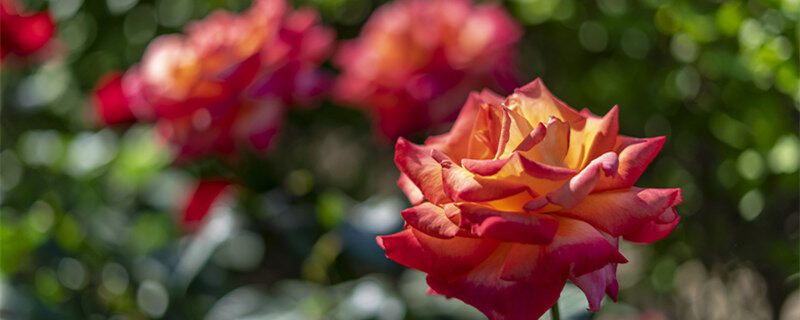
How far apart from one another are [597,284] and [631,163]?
8cm

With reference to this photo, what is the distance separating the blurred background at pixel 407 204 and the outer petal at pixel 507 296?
0.22m

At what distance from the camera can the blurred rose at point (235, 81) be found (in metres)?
0.92

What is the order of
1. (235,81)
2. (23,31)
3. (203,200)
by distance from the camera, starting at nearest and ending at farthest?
(235,81) < (203,200) < (23,31)

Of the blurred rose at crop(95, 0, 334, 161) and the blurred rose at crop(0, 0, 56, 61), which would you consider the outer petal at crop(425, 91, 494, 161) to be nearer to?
the blurred rose at crop(95, 0, 334, 161)

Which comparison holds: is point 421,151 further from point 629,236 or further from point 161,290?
point 161,290

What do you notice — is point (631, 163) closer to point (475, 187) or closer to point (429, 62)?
point (475, 187)

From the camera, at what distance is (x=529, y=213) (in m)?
0.41

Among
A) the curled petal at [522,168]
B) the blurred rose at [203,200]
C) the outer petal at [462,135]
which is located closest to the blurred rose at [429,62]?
the blurred rose at [203,200]

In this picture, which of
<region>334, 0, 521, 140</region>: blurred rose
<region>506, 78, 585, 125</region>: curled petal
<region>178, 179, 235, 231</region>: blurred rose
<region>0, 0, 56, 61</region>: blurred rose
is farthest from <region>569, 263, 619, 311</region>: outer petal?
<region>0, 0, 56, 61</region>: blurred rose

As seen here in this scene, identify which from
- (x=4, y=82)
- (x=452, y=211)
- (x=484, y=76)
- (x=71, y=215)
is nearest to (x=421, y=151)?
(x=452, y=211)

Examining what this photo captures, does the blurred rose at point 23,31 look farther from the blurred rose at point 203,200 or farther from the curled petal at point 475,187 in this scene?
the curled petal at point 475,187

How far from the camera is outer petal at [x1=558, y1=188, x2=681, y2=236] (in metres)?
0.39

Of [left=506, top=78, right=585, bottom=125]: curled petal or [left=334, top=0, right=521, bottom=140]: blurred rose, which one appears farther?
[left=334, top=0, right=521, bottom=140]: blurred rose

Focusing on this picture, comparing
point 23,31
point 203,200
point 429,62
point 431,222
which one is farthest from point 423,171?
point 23,31
